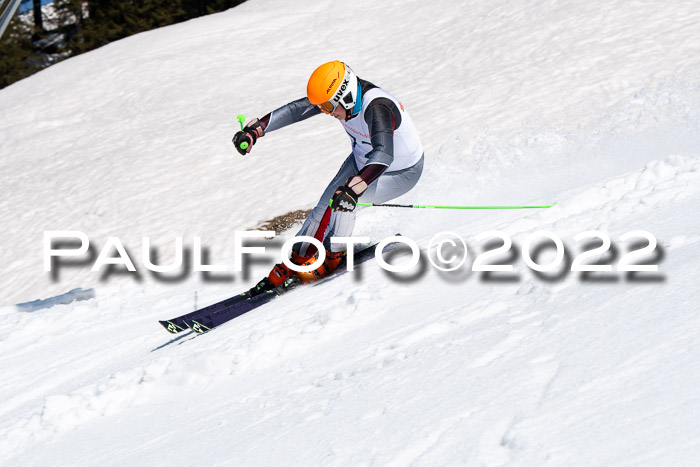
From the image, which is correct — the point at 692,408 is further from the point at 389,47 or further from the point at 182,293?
the point at 389,47

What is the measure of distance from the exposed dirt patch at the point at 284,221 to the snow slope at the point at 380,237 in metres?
0.34

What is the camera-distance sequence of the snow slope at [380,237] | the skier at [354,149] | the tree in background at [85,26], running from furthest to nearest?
the tree in background at [85,26], the skier at [354,149], the snow slope at [380,237]

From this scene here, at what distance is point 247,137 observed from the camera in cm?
625

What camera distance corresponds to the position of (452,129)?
12.0 meters

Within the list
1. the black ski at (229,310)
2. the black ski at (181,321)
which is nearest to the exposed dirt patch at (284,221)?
the black ski at (229,310)

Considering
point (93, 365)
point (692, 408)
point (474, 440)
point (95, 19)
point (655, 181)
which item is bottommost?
point (93, 365)

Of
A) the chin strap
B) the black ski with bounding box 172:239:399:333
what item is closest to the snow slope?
the black ski with bounding box 172:239:399:333

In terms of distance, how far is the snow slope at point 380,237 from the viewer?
2.84 m

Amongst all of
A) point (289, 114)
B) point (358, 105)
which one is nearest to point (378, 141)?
point (358, 105)

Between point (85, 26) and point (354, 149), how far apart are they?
114ft

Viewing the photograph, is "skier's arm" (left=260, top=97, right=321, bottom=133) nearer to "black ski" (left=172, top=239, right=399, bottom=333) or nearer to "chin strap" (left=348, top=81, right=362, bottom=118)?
"chin strap" (left=348, top=81, right=362, bottom=118)

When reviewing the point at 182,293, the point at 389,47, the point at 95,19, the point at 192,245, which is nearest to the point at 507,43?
the point at 389,47

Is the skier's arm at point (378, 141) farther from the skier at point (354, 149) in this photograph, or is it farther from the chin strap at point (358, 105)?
the chin strap at point (358, 105)

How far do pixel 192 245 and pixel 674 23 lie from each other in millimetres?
9618
